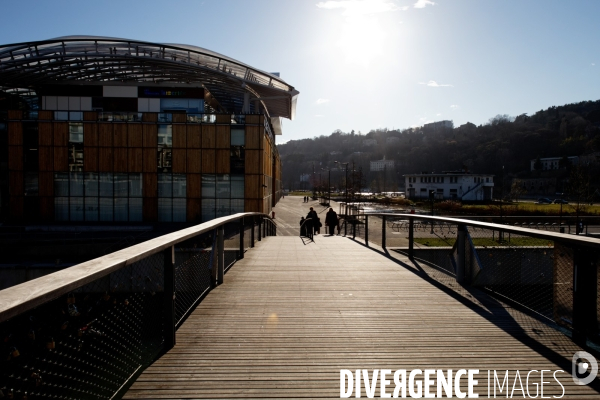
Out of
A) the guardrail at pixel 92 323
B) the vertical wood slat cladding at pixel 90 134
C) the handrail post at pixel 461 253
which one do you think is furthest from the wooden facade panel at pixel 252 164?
the guardrail at pixel 92 323

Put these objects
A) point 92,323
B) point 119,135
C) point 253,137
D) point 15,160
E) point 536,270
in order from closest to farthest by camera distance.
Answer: point 92,323, point 536,270, point 15,160, point 119,135, point 253,137

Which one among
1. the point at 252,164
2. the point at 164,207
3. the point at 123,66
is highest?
the point at 123,66

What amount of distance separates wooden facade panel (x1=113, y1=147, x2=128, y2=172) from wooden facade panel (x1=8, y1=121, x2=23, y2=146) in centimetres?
707

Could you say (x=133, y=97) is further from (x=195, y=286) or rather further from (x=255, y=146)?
(x=195, y=286)

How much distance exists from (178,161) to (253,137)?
5917 mm

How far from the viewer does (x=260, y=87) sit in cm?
3838

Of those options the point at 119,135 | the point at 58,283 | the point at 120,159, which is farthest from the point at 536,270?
the point at 119,135

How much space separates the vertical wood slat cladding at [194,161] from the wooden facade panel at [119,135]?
489 cm

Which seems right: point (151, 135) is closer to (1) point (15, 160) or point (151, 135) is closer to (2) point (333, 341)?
(1) point (15, 160)

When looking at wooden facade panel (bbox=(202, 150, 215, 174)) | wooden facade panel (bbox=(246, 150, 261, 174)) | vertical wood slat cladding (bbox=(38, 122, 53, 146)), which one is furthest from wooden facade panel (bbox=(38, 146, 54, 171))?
wooden facade panel (bbox=(246, 150, 261, 174))

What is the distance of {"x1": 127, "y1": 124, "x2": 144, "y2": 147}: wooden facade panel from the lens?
3078 cm

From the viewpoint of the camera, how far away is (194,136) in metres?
30.8

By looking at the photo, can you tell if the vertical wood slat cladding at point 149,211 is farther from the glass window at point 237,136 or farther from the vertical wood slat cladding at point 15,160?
the vertical wood slat cladding at point 15,160

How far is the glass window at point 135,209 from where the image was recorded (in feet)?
101
